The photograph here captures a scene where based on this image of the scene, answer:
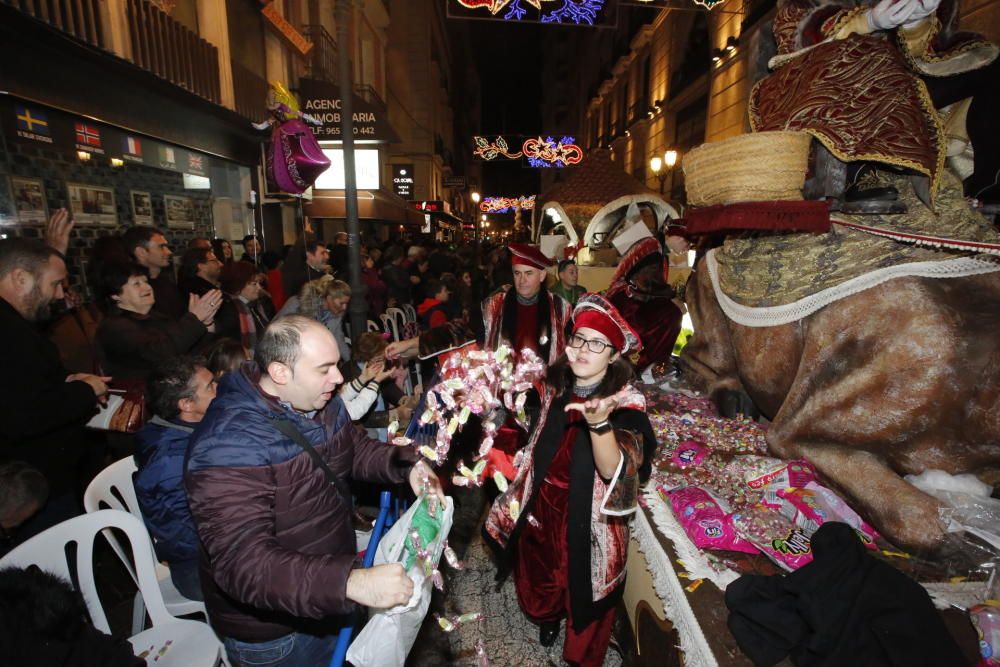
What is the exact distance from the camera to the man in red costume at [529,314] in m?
3.82

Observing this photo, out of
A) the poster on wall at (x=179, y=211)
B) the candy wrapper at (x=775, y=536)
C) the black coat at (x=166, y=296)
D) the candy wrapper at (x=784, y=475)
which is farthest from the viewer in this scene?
the poster on wall at (x=179, y=211)

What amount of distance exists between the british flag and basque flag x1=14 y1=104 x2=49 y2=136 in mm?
469

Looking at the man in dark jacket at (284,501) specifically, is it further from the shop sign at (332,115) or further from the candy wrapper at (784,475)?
the shop sign at (332,115)

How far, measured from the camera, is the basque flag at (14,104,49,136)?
4.89 m

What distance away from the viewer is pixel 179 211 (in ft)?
25.7

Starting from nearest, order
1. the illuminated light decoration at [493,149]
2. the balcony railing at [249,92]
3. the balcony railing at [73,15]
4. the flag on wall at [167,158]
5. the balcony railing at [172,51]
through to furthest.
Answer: the balcony railing at [73,15] < the balcony railing at [172,51] < the flag on wall at [167,158] < the balcony railing at [249,92] < the illuminated light decoration at [493,149]

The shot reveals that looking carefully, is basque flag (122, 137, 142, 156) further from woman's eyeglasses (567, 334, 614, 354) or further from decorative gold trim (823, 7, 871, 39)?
decorative gold trim (823, 7, 871, 39)

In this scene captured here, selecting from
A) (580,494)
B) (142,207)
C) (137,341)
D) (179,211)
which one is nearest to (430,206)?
(179,211)

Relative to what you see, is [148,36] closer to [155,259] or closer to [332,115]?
[332,115]

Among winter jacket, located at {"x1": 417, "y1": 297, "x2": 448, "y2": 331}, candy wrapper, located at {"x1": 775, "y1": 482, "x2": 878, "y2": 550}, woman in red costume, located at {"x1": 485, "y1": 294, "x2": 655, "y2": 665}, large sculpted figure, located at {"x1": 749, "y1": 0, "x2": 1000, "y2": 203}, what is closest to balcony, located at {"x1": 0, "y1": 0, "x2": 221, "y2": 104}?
winter jacket, located at {"x1": 417, "y1": 297, "x2": 448, "y2": 331}

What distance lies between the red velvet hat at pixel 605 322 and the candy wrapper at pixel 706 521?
972 millimetres

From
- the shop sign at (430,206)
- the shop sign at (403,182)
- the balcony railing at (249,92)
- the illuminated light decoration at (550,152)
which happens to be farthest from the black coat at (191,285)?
the shop sign at (430,206)

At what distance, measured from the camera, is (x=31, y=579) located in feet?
4.53

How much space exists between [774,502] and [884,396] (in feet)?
2.48
